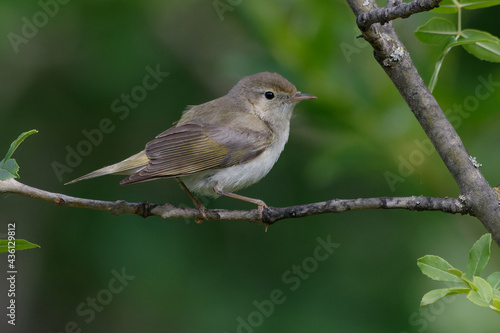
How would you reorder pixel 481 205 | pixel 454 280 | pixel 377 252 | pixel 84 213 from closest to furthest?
pixel 454 280, pixel 481 205, pixel 377 252, pixel 84 213

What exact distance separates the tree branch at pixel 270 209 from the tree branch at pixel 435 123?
70 millimetres

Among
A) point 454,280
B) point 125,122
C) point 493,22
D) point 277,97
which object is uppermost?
point 125,122

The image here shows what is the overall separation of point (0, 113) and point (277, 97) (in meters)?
2.37

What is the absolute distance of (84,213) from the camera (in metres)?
4.95

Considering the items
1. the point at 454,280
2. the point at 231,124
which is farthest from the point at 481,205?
the point at 231,124

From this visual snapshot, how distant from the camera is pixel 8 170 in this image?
2.07 meters

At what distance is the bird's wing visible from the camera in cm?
366

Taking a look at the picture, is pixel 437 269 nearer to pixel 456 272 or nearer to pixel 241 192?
pixel 456 272

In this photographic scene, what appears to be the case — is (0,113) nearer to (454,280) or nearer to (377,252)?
(377,252)

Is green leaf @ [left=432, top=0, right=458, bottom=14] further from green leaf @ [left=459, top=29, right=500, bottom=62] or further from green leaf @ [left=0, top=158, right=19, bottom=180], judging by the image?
green leaf @ [left=0, top=158, right=19, bottom=180]

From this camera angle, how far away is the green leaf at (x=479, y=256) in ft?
5.83

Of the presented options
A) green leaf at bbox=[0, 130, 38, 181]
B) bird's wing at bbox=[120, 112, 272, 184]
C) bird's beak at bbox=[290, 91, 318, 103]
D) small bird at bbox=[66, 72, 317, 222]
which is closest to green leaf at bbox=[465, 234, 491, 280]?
green leaf at bbox=[0, 130, 38, 181]

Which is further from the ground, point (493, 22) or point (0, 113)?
point (0, 113)

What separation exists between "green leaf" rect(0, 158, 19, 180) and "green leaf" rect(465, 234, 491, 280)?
147 centimetres
